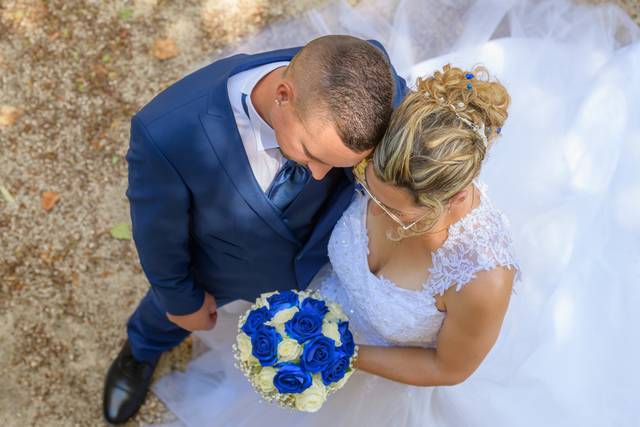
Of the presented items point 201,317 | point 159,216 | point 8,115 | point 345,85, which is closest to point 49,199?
point 8,115

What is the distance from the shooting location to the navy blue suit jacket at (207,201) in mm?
2074

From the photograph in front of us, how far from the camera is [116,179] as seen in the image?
3965mm

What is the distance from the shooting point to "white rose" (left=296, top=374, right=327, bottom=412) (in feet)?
6.79

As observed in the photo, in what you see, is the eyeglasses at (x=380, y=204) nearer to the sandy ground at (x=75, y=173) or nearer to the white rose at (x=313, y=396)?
the white rose at (x=313, y=396)

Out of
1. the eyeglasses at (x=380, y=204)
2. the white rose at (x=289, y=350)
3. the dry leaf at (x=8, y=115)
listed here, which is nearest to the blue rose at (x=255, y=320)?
the white rose at (x=289, y=350)

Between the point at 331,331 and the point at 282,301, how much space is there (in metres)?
0.19

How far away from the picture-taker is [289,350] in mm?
2055

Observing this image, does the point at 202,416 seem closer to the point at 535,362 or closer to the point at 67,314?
the point at 67,314

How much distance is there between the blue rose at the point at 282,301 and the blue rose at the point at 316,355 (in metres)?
0.16

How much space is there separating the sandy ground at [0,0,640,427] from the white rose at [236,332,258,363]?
5.12ft

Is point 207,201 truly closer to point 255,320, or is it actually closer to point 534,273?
point 255,320

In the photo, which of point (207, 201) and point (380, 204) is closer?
point (380, 204)

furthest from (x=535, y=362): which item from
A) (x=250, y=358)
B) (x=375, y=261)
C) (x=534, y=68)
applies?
(x=534, y=68)

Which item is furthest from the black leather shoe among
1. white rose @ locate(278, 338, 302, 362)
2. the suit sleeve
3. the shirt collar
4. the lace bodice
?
the shirt collar
